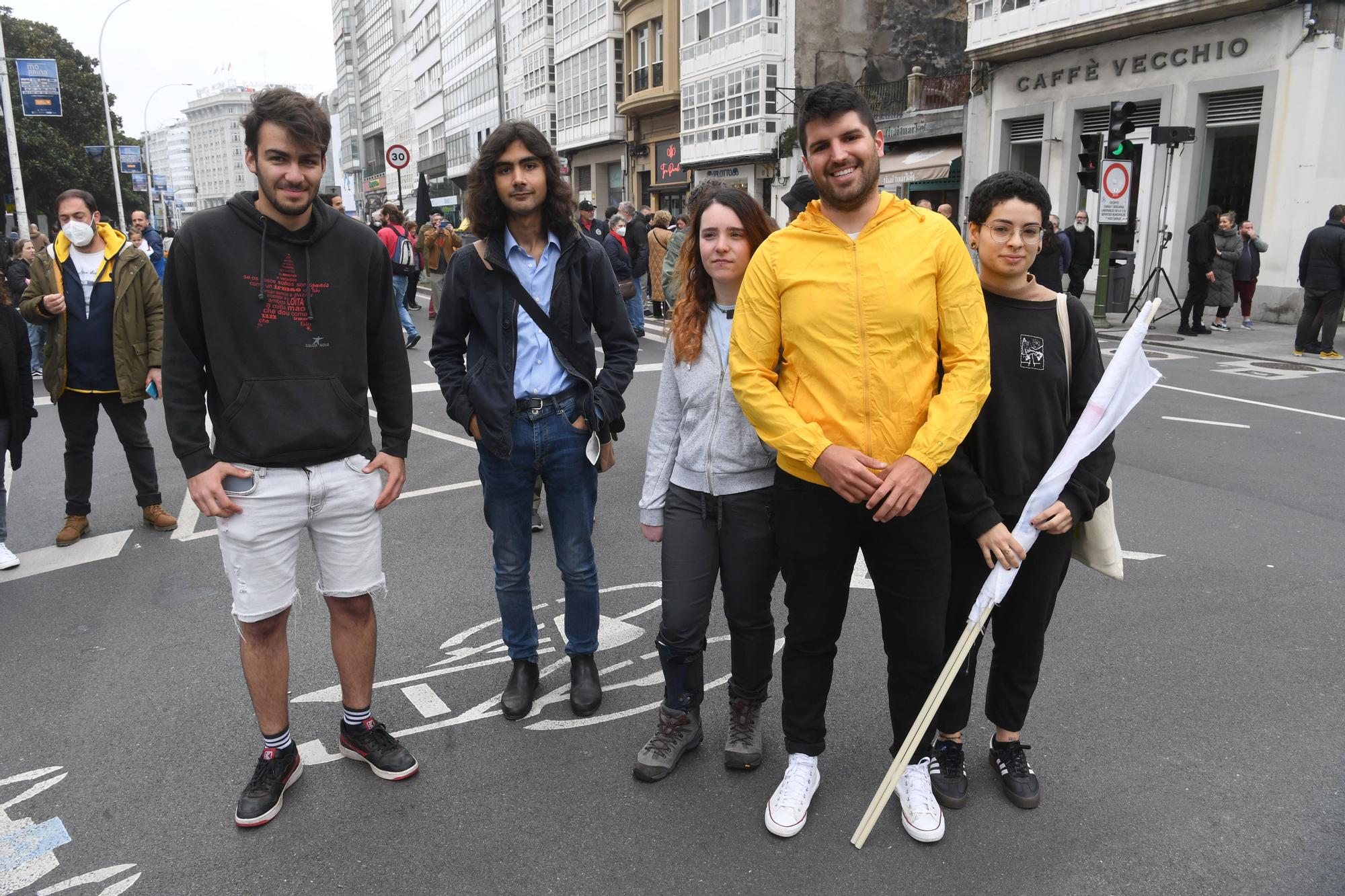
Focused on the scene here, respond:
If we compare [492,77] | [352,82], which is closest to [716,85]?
[492,77]

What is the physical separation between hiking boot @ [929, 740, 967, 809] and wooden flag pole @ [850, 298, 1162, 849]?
251mm

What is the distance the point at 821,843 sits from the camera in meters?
2.80

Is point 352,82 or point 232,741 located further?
point 352,82

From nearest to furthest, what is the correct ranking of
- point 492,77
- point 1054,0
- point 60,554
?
point 60,554
point 1054,0
point 492,77

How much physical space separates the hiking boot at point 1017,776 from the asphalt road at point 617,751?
0.05 meters

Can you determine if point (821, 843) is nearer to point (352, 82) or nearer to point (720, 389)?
point (720, 389)

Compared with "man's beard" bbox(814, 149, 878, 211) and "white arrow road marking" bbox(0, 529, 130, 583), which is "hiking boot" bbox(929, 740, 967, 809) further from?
"white arrow road marking" bbox(0, 529, 130, 583)

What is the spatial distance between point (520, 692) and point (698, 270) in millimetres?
1669

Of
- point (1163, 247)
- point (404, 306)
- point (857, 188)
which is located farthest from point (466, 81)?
point (857, 188)

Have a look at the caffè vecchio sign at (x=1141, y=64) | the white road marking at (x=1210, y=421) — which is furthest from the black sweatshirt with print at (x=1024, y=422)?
the caffè vecchio sign at (x=1141, y=64)

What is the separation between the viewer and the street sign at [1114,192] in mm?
14648

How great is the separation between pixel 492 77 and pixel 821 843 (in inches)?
2487

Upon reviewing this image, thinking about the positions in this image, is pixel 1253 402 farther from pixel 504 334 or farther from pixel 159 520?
pixel 159 520

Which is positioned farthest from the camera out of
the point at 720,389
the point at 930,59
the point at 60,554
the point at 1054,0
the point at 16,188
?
the point at 930,59
